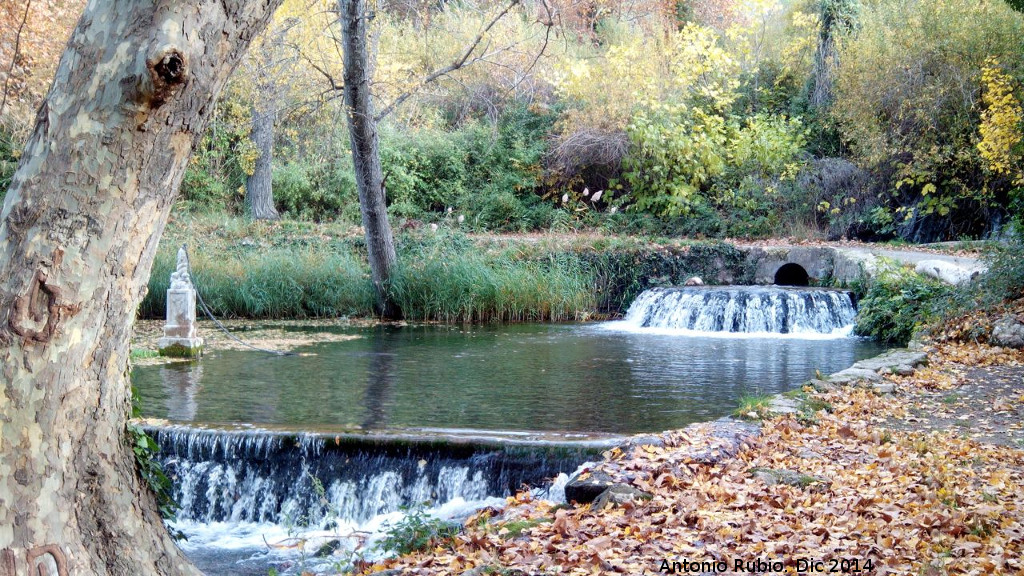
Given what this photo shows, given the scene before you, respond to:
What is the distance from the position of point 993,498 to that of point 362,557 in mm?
3030

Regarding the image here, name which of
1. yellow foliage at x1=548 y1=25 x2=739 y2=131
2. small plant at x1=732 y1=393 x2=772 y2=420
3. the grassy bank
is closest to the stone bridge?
the grassy bank

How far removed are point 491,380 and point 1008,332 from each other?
531cm

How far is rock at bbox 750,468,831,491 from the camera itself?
183 inches

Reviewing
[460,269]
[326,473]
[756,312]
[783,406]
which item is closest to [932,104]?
[756,312]

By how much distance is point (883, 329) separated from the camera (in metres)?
12.6

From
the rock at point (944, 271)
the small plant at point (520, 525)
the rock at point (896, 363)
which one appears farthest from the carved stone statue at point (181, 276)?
the rock at point (944, 271)

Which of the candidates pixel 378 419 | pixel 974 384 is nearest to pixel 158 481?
pixel 378 419

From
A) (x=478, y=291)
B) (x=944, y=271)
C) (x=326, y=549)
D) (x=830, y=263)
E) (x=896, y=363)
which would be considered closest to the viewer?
(x=326, y=549)

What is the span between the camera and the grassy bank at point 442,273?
556 inches

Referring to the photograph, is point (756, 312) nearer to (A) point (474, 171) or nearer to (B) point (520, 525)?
(A) point (474, 171)

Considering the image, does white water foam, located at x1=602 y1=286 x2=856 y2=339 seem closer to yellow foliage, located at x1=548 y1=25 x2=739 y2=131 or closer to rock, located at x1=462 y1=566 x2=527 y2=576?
yellow foliage, located at x1=548 y1=25 x2=739 y2=131

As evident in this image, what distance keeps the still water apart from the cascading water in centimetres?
50

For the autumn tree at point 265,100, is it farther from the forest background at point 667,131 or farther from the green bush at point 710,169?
the green bush at point 710,169

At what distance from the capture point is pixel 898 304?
12.4 metres
